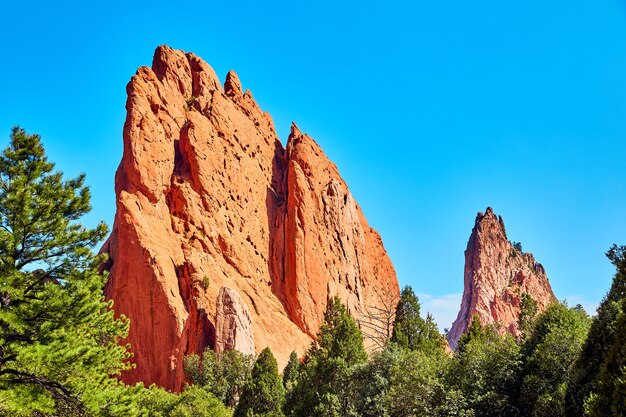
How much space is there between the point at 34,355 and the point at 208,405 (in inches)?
1003

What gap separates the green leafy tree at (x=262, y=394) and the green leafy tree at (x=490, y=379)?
11170 mm

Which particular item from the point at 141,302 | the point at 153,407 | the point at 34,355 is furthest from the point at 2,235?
the point at 141,302

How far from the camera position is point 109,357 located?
1888 cm

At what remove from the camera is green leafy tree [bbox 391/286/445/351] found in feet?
145

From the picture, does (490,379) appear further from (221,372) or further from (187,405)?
(221,372)

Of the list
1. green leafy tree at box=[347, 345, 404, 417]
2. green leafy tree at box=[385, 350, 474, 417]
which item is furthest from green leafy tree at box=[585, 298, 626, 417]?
green leafy tree at box=[347, 345, 404, 417]

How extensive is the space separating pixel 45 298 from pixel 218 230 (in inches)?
2541

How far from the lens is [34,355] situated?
16.5 metres

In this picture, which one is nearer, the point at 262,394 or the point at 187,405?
the point at 262,394

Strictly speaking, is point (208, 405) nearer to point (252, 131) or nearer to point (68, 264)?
point (68, 264)

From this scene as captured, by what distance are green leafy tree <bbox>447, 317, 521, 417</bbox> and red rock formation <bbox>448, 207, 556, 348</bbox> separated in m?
128

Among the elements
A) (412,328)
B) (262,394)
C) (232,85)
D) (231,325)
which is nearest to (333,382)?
(262,394)

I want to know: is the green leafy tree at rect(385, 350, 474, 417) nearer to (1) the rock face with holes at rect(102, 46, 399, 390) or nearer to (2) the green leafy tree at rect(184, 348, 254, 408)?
(2) the green leafy tree at rect(184, 348, 254, 408)

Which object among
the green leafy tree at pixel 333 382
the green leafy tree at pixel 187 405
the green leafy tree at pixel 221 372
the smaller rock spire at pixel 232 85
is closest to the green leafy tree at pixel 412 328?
the green leafy tree at pixel 333 382
